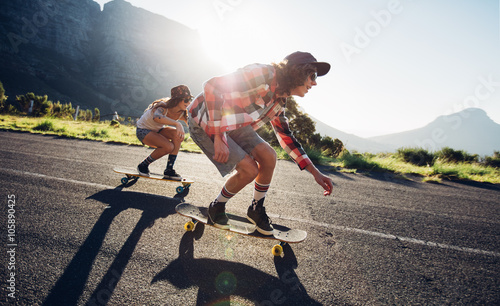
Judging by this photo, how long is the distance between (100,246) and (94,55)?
4788 inches

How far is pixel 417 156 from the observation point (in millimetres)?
11594

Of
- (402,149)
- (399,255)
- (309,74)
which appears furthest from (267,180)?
(402,149)

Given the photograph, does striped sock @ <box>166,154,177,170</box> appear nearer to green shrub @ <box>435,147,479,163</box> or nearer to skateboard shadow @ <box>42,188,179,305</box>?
skateboard shadow @ <box>42,188,179,305</box>

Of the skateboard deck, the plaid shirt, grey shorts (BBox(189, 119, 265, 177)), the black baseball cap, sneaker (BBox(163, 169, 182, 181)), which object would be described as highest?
the black baseball cap

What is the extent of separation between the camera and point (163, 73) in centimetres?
10331

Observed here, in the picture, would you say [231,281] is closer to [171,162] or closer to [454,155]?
[171,162]

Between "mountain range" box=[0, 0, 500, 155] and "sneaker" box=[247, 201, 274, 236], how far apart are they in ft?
236

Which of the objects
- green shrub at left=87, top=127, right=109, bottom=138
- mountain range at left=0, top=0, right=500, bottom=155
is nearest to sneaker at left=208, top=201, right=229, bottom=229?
green shrub at left=87, top=127, right=109, bottom=138

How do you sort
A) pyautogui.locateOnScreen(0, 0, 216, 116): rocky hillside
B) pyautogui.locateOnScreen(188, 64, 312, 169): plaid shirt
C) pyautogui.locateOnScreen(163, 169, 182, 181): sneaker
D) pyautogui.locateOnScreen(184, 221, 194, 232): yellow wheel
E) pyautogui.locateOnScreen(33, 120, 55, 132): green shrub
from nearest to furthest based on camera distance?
pyautogui.locateOnScreen(188, 64, 312, 169): plaid shirt
pyautogui.locateOnScreen(184, 221, 194, 232): yellow wheel
pyautogui.locateOnScreen(163, 169, 182, 181): sneaker
pyautogui.locateOnScreen(33, 120, 55, 132): green shrub
pyautogui.locateOnScreen(0, 0, 216, 116): rocky hillside

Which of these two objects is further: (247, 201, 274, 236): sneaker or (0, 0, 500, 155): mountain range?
(0, 0, 500, 155): mountain range

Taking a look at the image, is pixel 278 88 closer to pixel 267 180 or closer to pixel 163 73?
pixel 267 180

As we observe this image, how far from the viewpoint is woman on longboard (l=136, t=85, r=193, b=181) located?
4211 mm

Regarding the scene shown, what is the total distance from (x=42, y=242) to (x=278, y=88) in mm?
2845

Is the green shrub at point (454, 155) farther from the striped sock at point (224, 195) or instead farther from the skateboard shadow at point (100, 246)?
the skateboard shadow at point (100, 246)
